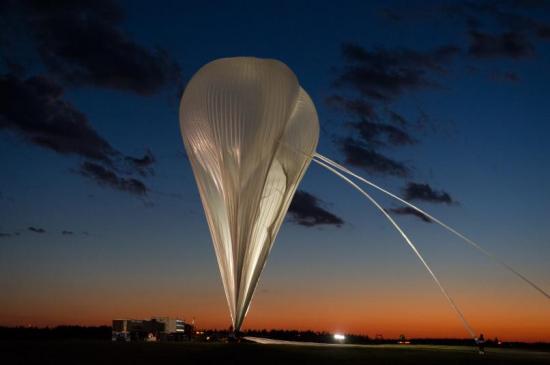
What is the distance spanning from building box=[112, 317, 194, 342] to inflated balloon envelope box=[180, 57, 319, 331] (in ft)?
69.5

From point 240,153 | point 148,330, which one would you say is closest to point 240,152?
point 240,153

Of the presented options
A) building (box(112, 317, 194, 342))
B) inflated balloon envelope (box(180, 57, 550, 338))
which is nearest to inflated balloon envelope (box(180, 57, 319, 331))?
inflated balloon envelope (box(180, 57, 550, 338))

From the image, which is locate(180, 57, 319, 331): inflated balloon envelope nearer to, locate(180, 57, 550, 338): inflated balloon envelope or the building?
locate(180, 57, 550, 338): inflated balloon envelope

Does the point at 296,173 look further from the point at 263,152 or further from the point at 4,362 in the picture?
the point at 4,362

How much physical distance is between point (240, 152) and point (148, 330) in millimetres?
26298

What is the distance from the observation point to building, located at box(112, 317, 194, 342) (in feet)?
171

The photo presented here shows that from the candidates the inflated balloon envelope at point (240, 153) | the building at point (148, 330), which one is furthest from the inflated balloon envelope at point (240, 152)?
the building at point (148, 330)

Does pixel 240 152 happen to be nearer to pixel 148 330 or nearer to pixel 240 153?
pixel 240 153

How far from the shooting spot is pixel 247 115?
33.6m

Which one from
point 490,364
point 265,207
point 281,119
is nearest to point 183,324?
point 265,207

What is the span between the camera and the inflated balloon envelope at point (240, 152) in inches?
1321

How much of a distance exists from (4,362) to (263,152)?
53.7ft

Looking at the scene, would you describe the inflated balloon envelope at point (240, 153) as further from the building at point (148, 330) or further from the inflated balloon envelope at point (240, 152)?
the building at point (148, 330)

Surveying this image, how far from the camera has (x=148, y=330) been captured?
53906 mm
